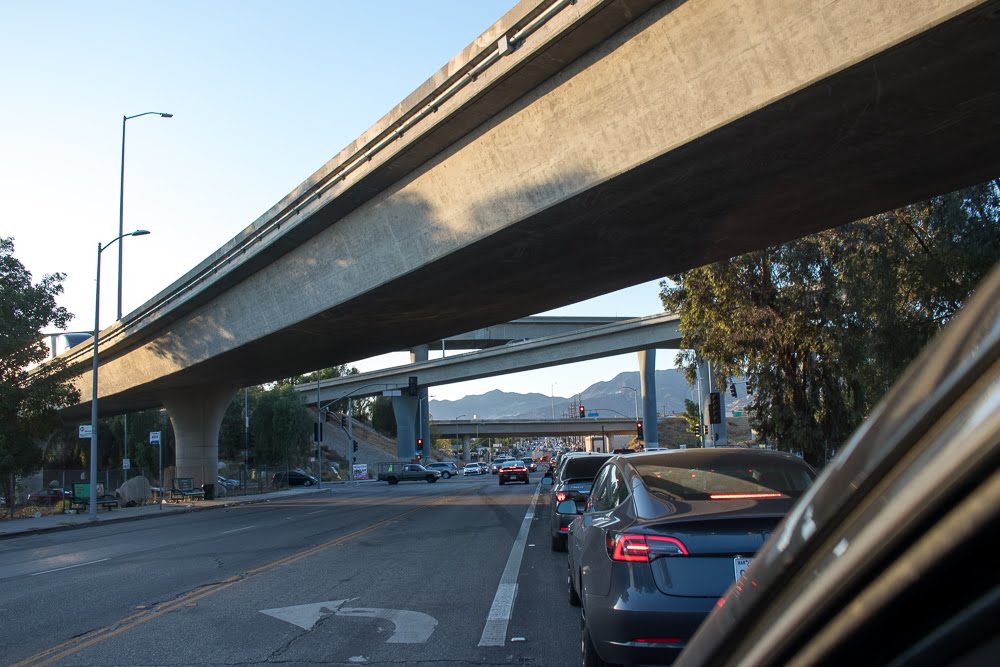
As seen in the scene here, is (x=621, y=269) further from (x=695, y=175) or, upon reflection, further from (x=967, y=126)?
(x=967, y=126)

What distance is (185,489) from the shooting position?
143ft

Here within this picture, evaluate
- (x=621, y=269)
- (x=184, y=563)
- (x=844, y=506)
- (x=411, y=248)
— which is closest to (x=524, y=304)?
(x=621, y=269)

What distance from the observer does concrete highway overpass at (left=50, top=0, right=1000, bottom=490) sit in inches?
407

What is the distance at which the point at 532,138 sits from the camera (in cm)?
1451

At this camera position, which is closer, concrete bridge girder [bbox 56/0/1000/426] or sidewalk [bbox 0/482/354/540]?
concrete bridge girder [bbox 56/0/1000/426]

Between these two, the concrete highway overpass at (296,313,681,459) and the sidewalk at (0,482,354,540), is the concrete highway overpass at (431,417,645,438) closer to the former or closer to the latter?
the concrete highway overpass at (296,313,681,459)

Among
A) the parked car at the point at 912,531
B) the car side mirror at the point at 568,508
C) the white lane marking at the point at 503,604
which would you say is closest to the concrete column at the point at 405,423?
the white lane marking at the point at 503,604

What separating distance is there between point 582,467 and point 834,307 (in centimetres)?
729

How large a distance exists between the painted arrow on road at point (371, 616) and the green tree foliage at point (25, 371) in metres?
29.8

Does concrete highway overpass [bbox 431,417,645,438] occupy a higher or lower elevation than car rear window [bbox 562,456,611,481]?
higher

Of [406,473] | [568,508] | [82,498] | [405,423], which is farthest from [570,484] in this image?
[405,423]

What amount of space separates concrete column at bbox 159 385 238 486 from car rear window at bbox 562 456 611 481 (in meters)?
30.8

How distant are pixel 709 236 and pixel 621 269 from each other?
123 inches

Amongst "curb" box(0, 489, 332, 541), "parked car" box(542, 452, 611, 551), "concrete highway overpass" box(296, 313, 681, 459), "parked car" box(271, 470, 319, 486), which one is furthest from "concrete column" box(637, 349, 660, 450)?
"parked car" box(542, 452, 611, 551)
